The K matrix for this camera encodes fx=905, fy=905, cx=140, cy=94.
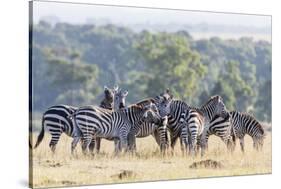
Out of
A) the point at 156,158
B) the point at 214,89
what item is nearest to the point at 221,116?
the point at 214,89

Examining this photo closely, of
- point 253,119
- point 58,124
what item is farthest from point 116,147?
point 253,119

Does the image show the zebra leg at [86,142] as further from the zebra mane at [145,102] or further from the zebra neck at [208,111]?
the zebra neck at [208,111]

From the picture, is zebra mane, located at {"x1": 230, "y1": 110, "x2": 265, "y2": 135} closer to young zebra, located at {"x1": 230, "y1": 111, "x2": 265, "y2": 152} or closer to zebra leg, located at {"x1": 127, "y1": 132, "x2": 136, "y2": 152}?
young zebra, located at {"x1": 230, "y1": 111, "x2": 265, "y2": 152}

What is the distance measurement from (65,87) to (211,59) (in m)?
Result: 2.31

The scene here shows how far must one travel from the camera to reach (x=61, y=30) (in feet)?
38.1

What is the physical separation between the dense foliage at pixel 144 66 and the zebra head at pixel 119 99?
8cm

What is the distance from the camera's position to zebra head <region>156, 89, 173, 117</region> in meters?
12.3

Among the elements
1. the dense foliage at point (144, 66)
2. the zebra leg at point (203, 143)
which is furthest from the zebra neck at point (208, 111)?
Result: the zebra leg at point (203, 143)

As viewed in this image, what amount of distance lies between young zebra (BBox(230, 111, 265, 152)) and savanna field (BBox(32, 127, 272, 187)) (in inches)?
3.3

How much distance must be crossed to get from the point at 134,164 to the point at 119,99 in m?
0.89

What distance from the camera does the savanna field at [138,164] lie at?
37.5 feet

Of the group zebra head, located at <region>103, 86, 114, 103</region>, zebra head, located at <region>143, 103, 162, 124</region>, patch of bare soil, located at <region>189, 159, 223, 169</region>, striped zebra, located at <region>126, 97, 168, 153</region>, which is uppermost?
zebra head, located at <region>103, 86, 114, 103</region>

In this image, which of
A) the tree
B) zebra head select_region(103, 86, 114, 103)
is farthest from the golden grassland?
the tree
